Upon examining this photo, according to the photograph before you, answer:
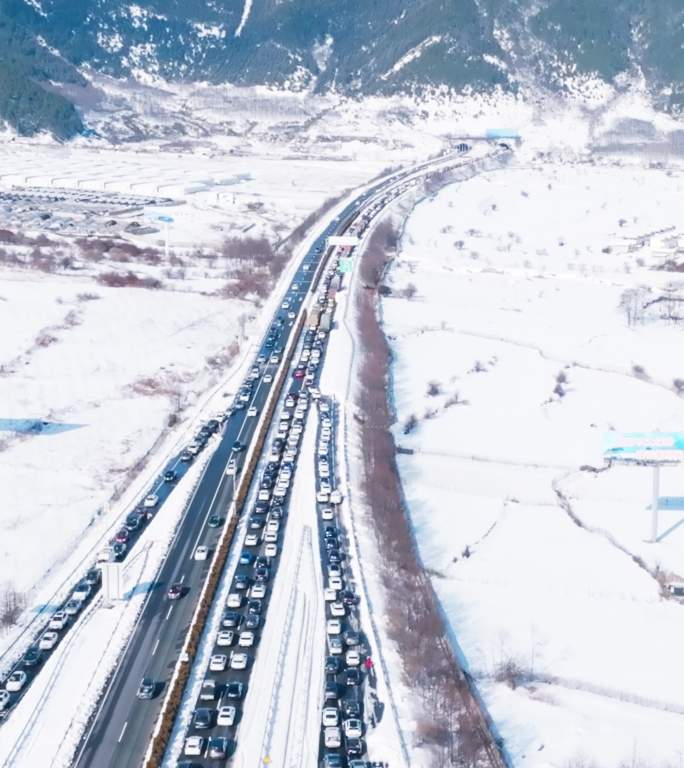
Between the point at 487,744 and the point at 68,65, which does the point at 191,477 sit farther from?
the point at 68,65

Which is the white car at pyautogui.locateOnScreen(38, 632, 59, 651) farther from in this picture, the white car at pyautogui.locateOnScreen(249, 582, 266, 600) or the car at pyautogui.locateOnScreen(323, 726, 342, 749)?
the car at pyautogui.locateOnScreen(323, 726, 342, 749)

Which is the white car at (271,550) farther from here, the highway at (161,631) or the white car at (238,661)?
the white car at (238,661)

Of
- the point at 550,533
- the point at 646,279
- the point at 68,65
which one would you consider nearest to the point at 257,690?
the point at 550,533

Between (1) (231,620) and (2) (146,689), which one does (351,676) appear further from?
(2) (146,689)

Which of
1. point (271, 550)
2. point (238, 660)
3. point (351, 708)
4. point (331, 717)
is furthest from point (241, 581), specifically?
point (331, 717)

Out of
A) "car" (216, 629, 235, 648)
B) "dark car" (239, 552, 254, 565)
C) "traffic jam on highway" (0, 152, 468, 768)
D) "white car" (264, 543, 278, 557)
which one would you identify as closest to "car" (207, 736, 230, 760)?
"traffic jam on highway" (0, 152, 468, 768)

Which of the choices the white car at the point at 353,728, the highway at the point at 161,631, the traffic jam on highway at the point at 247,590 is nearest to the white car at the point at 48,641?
the traffic jam on highway at the point at 247,590
